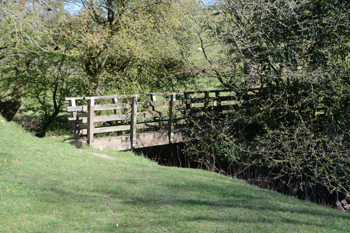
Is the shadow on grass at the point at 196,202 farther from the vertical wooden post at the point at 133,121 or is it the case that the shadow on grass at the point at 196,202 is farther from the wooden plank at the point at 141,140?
the vertical wooden post at the point at 133,121

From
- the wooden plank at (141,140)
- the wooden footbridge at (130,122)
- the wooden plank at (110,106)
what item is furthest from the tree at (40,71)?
the wooden plank at (141,140)

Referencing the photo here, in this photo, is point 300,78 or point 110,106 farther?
point 110,106

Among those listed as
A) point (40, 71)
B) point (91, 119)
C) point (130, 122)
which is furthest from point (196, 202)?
point (40, 71)

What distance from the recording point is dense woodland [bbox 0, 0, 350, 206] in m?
10.3

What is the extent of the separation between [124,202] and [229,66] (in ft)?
26.5

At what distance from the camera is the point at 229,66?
40.9 feet

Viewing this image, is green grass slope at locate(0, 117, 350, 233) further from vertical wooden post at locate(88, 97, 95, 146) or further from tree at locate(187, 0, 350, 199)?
tree at locate(187, 0, 350, 199)

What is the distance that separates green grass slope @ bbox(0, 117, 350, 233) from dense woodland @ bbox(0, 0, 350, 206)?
3.69 m

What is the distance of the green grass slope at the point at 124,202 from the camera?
5047mm

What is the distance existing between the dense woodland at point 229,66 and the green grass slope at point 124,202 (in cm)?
369

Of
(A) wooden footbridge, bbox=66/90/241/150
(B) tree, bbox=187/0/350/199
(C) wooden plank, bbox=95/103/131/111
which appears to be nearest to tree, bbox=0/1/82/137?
(A) wooden footbridge, bbox=66/90/241/150

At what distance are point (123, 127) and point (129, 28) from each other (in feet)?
16.4

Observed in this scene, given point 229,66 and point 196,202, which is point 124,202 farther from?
point 229,66

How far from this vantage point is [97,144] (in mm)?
10695
